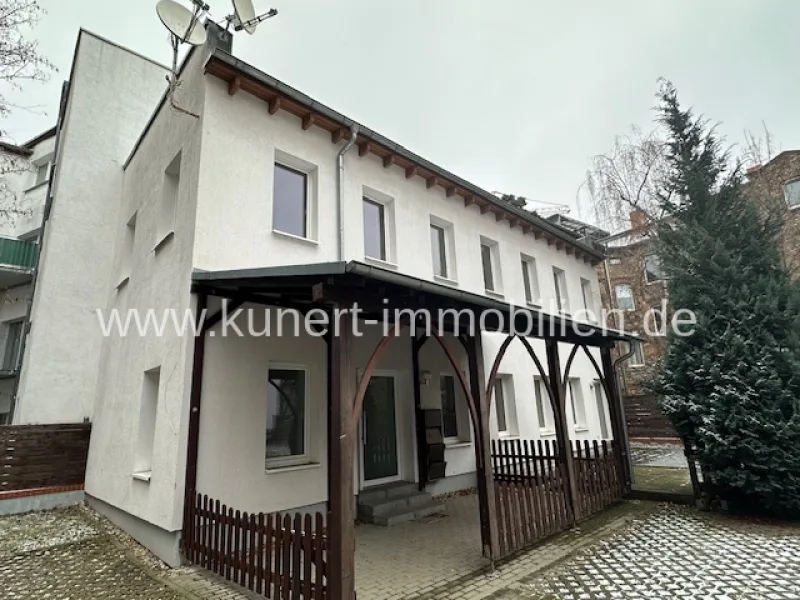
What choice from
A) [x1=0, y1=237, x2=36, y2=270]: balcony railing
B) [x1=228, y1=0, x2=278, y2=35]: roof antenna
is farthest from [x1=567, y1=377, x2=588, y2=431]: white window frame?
[x1=0, y1=237, x2=36, y2=270]: balcony railing

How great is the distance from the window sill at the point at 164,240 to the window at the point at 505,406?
8.21 metres

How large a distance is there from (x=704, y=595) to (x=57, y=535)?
8547mm

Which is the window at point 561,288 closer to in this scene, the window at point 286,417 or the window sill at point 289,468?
the window at point 286,417

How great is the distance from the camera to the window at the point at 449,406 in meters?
10.2

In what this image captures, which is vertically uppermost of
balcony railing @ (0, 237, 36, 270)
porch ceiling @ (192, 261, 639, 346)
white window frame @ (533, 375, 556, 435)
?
balcony railing @ (0, 237, 36, 270)

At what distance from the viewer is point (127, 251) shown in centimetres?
943

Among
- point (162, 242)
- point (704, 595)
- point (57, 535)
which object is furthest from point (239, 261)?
point (704, 595)

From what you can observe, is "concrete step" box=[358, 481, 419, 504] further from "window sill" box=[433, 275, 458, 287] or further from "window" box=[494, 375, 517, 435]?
"window sill" box=[433, 275, 458, 287]

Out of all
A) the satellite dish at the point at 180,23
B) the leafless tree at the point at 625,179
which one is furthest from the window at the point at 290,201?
the leafless tree at the point at 625,179

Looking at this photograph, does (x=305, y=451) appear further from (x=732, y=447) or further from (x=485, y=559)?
(x=732, y=447)

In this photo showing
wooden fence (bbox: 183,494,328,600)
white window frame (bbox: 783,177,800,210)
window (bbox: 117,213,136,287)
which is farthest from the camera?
white window frame (bbox: 783,177,800,210)

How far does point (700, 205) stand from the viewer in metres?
8.59

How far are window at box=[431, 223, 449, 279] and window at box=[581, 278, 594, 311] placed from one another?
6.99 m

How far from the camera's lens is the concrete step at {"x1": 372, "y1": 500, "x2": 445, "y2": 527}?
709 cm
